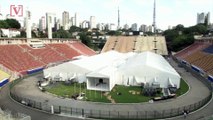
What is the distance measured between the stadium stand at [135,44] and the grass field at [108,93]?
4961 cm

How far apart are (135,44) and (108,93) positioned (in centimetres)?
5920

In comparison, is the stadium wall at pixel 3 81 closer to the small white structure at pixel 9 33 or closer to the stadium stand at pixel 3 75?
the stadium stand at pixel 3 75

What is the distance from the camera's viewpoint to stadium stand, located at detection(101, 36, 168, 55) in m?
79.6

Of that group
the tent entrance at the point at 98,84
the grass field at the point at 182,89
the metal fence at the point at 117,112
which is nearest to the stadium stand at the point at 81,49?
the tent entrance at the point at 98,84

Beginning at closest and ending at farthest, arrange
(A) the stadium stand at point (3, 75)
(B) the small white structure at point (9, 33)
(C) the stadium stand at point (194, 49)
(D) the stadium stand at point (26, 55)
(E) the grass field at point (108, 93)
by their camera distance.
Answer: (E) the grass field at point (108, 93) → (A) the stadium stand at point (3, 75) → (D) the stadium stand at point (26, 55) → (C) the stadium stand at point (194, 49) → (B) the small white structure at point (9, 33)

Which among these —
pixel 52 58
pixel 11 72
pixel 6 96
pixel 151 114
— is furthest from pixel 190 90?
pixel 52 58

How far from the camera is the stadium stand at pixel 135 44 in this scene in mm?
79625

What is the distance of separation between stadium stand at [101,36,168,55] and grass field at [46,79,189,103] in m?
49.6

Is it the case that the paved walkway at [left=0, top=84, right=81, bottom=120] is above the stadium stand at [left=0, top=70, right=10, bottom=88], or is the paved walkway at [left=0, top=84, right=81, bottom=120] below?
below

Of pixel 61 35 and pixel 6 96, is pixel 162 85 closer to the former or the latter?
pixel 6 96

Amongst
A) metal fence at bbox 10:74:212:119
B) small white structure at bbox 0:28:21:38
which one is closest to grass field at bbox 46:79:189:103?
metal fence at bbox 10:74:212:119

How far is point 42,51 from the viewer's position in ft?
178

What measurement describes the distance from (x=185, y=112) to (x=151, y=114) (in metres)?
3.14

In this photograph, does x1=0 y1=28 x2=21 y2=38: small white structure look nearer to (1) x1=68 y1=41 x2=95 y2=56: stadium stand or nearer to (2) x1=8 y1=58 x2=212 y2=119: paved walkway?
(1) x1=68 y1=41 x2=95 y2=56: stadium stand
